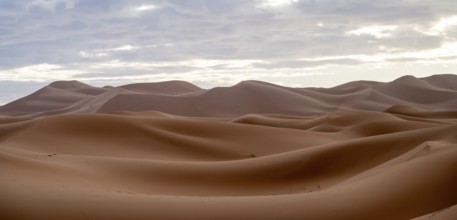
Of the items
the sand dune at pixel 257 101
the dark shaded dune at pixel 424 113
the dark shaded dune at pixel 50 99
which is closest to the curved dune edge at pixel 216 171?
the dark shaded dune at pixel 424 113

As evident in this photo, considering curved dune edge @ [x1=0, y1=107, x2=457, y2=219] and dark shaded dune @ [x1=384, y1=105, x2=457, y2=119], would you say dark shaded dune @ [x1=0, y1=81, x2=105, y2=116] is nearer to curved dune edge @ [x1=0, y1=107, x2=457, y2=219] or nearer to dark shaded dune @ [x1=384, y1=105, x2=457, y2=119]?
dark shaded dune @ [x1=384, y1=105, x2=457, y2=119]

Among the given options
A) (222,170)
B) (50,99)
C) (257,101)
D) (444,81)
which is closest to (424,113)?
(257,101)

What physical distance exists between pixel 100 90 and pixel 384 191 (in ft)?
164

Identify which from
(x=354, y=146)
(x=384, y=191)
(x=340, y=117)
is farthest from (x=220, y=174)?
(x=340, y=117)

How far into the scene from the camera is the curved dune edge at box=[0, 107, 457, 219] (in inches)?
201

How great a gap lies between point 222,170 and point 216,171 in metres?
0.14

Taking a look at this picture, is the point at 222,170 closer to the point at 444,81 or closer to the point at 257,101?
the point at 257,101

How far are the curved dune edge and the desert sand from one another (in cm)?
2

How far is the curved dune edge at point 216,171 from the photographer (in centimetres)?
509

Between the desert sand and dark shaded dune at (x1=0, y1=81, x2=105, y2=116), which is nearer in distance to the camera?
the desert sand

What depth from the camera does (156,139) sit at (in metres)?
13.5

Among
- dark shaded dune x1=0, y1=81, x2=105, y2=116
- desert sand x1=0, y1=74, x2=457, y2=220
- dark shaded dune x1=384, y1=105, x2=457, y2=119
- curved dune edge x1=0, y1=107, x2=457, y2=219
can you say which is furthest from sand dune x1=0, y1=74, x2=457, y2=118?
curved dune edge x1=0, y1=107, x2=457, y2=219

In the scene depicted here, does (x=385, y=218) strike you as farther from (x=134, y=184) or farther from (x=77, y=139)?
(x=77, y=139)

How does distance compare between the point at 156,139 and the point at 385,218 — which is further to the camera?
the point at 156,139
